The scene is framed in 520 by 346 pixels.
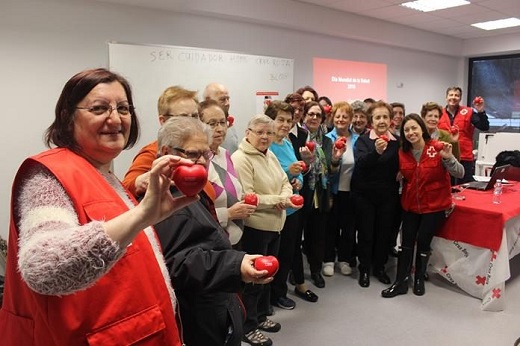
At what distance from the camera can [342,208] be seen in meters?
3.59

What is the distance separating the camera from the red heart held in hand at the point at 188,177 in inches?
30.6

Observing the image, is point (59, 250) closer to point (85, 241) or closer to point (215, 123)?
point (85, 241)

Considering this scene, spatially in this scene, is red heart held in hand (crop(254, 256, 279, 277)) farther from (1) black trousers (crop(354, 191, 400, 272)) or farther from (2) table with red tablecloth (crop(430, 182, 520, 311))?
(2) table with red tablecloth (crop(430, 182, 520, 311))

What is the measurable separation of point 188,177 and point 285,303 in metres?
2.49

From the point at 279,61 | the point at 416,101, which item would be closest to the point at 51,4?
the point at 279,61

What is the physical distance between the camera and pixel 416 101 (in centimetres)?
748

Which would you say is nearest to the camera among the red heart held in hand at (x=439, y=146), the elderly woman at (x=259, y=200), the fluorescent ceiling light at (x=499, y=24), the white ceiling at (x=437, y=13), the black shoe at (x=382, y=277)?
the elderly woman at (x=259, y=200)

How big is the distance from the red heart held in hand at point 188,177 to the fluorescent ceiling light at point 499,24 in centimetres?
711

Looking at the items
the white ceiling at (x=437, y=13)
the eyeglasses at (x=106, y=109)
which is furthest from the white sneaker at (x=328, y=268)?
the white ceiling at (x=437, y=13)

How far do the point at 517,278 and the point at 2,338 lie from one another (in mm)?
4064

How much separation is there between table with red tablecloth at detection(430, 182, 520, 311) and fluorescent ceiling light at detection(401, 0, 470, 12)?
3088 millimetres

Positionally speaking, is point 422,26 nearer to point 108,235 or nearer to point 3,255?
point 3,255

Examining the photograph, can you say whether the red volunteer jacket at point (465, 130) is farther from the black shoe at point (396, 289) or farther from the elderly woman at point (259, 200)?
the elderly woman at point (259, 200)

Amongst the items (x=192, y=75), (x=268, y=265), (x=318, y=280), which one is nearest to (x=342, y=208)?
(x=318, y=280)
